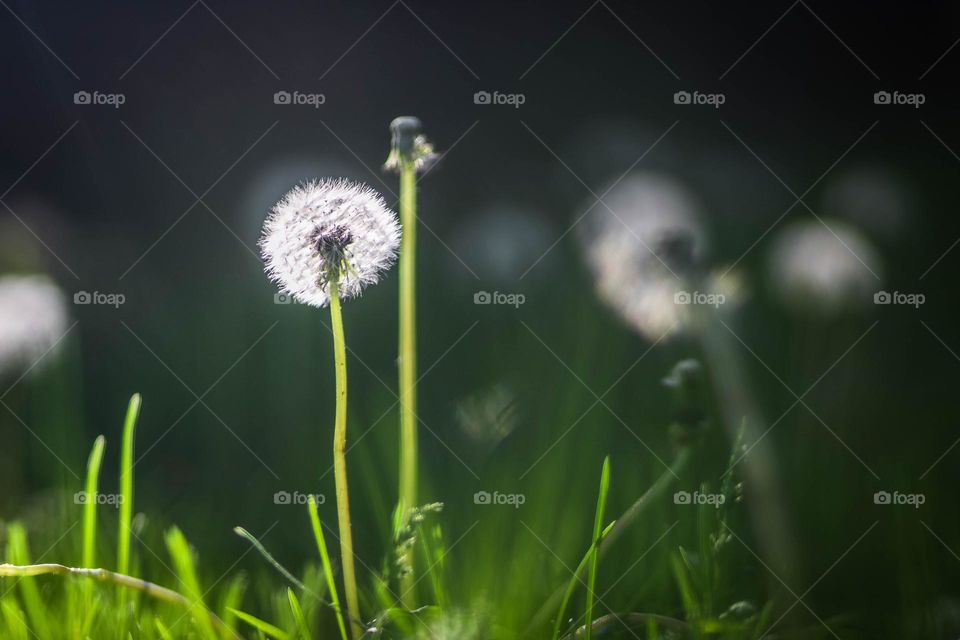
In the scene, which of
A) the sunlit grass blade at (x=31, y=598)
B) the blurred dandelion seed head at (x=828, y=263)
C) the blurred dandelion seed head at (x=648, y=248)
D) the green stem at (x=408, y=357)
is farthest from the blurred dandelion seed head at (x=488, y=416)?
the sunlit grass blade at (x=31, y=598)

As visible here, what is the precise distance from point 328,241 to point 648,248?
634 millimetres

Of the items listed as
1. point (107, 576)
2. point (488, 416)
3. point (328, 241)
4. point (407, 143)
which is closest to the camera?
point (107, 576)

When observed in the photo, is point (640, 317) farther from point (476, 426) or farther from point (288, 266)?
point (288, 266)

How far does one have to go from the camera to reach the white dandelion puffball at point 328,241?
108 cm

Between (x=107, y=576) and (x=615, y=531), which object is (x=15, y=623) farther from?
(x=615, y=531)

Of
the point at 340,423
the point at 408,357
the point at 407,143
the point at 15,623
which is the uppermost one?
the point at 407,143

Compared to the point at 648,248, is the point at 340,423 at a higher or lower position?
lower

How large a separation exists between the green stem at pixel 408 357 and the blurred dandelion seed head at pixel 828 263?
66 cm

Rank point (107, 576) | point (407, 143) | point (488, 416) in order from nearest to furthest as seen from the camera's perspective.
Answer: point (107, 576)
point (407, 143)
point (488, 416)

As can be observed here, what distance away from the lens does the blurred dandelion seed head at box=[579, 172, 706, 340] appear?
1420 mm

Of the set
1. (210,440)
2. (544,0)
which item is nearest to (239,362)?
(210,440)

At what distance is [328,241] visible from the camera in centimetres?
108

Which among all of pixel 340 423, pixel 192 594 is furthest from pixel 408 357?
pixel 192 594

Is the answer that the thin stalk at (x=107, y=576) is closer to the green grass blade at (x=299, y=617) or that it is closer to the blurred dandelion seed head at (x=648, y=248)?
the green grass blade at (x=299, y=617)
